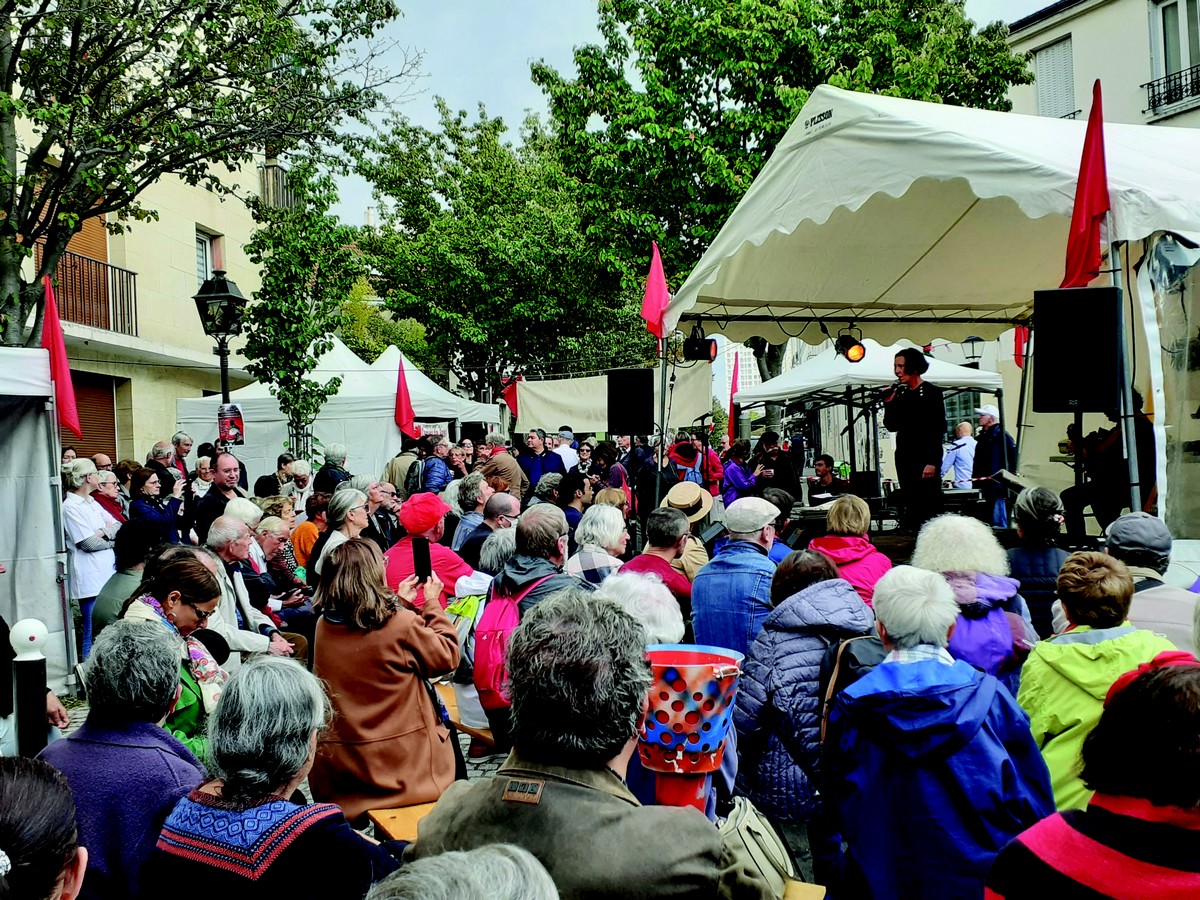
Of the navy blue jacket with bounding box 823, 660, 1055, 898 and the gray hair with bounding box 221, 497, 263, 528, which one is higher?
the gray hair with bounding box 221, 497, 263, 528

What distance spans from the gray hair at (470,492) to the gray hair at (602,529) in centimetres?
201

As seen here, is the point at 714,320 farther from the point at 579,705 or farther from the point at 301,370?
the point at 579,705

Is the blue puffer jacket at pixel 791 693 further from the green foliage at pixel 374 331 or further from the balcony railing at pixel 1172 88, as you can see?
the green foliage at pixel 374 331

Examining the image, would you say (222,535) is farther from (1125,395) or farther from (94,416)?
(94,416)

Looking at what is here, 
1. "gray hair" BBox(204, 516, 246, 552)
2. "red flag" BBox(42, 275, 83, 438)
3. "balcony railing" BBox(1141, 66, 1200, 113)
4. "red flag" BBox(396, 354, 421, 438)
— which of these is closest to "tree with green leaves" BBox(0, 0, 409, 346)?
"red flag" BBox(42, 275, 83, 438)

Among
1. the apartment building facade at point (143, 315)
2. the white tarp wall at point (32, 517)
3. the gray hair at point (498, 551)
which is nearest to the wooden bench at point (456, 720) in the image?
the gray hair at point (498, 551)

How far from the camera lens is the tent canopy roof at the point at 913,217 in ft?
20.8

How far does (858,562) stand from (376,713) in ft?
7.85

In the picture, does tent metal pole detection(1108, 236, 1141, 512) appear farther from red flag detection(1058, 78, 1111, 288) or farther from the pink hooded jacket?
the pink hooded jacket

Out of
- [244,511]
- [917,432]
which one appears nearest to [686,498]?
[244,511]

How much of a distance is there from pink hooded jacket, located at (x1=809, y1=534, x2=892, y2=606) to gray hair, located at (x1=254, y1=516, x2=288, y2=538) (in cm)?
354

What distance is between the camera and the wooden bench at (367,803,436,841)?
3.46m

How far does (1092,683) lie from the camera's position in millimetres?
3059

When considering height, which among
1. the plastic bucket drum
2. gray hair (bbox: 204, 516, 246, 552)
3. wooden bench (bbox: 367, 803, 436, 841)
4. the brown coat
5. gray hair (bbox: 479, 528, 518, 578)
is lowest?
wooden bench (bbox: 367, 803, 436, 841)
